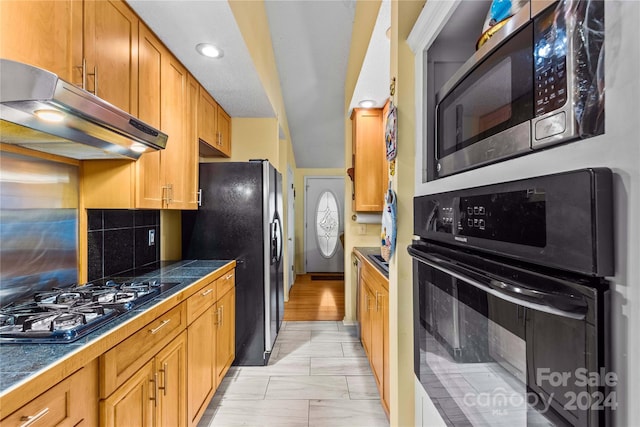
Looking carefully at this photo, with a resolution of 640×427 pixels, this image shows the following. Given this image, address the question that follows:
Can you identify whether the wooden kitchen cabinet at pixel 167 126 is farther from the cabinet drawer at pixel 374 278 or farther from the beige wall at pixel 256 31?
the cabinet drawer at pixel 374 278

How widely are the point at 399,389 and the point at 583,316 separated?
907mm

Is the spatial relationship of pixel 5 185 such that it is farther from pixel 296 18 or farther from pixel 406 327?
pixel 296 18

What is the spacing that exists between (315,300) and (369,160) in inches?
85.5

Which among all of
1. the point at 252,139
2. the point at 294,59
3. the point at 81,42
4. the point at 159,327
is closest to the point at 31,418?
the point at 159,327

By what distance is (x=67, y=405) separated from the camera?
829mm

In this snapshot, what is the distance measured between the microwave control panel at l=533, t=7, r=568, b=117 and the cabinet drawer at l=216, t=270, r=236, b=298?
2009 millimetres

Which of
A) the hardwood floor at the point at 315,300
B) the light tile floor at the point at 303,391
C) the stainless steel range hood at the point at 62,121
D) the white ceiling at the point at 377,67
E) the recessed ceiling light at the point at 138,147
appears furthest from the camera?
the hardwood floor at the point at 315,300

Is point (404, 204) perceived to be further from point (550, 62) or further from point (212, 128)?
point (212, 128)

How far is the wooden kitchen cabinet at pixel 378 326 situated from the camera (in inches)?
66.1

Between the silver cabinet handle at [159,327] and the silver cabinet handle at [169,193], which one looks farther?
the silver cabinet handle at [169,193]

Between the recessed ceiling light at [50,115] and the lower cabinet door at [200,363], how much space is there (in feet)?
3.66

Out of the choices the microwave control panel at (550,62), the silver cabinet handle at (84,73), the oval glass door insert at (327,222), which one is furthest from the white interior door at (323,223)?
the microwave control panel at (550,62)

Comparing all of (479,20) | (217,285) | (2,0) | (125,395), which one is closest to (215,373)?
(217,285)

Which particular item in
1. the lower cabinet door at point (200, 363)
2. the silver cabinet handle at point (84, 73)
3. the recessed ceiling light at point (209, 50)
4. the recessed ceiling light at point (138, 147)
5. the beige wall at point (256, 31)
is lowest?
the lower cabinet door at point (200, 363)
